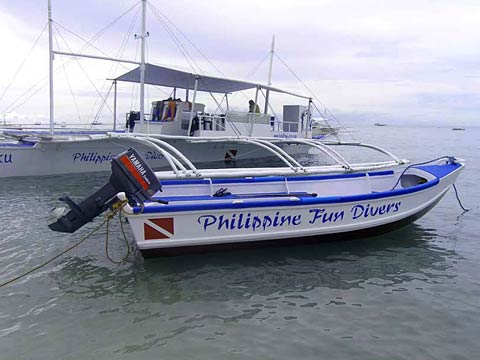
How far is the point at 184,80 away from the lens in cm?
1714

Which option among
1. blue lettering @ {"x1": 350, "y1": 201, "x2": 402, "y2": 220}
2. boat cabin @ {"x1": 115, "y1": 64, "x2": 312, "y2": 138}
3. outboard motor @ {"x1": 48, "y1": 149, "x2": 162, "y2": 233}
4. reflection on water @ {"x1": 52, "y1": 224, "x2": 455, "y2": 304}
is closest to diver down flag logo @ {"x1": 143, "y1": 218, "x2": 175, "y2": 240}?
outboard motor @ {"x1": 48, "y1": 149, "x2": 162, "y2": 233}

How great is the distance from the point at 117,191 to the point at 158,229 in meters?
0.77

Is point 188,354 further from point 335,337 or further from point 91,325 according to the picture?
point 335,337

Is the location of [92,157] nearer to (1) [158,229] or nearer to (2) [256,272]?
(1) [158,229]

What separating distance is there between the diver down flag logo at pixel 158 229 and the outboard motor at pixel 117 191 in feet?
1.12

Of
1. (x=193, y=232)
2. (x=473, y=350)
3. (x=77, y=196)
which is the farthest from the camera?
(x=77, y=196)

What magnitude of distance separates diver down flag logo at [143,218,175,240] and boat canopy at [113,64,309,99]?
32.6ft

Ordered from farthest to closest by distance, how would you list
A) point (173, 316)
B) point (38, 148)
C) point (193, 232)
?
point (38, 148) → point (193, 232) → point (173, 316)

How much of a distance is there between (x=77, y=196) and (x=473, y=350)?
10096 millimetres

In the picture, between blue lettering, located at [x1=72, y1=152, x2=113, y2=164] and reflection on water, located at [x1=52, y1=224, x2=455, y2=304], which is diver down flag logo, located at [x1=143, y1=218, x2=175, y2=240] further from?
blue lettering, located at [x1=72, y1=152, x2=113, y2=164]

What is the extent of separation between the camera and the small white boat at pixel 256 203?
590 cm

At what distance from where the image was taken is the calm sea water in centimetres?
432

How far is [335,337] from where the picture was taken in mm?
4559

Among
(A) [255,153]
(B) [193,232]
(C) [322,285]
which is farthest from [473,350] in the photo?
(A) [255,153]
